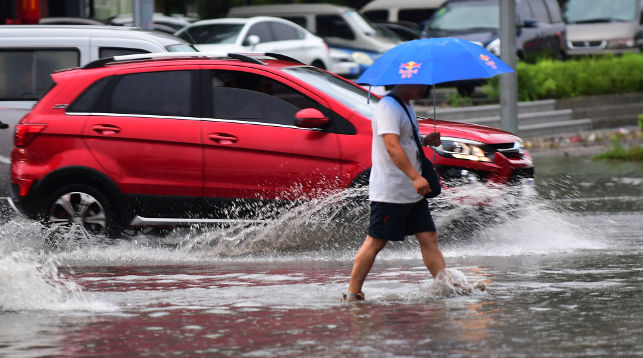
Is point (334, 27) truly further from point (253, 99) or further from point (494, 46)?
point (253, 99)

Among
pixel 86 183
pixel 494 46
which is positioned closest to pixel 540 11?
pixel 494 46

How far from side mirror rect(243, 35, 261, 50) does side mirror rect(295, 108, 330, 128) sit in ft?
36.3

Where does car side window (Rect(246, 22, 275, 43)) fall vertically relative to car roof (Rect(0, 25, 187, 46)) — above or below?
below

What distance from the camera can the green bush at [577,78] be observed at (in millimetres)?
22766

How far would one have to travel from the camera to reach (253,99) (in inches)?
412

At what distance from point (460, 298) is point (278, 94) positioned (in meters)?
3.06

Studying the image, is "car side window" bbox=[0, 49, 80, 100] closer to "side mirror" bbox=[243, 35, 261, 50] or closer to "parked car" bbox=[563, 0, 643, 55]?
"side mirror" bbox=[243, 35, 261, 50]

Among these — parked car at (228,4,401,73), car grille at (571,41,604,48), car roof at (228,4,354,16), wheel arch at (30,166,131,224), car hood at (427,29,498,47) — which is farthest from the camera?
car grille at (571,41,604,48)

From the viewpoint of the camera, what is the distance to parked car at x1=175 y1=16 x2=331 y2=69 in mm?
22797

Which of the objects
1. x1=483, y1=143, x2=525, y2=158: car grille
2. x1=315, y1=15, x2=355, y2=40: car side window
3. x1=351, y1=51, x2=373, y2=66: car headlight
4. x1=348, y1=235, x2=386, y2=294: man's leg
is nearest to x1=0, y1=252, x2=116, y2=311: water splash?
x1=348, y1=235, x2=386, y2=294: man's leg

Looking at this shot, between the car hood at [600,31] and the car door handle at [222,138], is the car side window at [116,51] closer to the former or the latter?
the car door handle at [222,138]

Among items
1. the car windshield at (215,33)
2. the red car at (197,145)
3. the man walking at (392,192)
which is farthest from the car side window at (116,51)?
the car windshield at (215,33)

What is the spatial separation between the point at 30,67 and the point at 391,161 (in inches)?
230

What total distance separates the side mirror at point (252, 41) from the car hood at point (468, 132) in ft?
35.5
